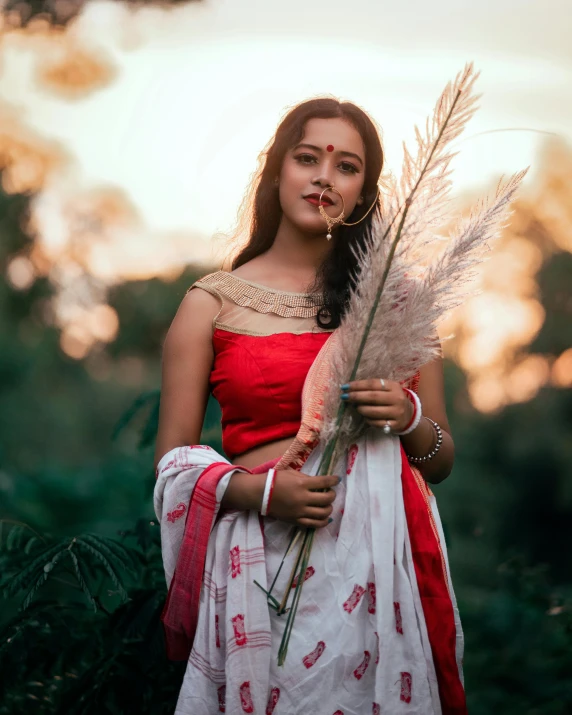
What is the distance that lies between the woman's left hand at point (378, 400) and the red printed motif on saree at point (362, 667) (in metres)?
0.43

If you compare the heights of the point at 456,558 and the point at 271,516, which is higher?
the point at 456,558

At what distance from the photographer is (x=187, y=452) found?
1.84 m

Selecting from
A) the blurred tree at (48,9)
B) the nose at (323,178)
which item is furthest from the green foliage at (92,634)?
the blurred tree at (48,9)

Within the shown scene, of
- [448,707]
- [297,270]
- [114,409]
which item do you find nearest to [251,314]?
[297,270]

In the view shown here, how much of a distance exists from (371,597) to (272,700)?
27 centimetres

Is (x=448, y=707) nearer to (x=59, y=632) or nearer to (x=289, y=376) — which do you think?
(x=289, y=376)

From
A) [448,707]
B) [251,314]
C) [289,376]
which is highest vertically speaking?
[251,314]

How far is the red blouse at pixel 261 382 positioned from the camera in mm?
1866

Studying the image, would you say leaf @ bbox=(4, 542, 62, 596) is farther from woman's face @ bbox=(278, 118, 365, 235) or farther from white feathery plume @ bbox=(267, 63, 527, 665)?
woman's face @ bbox=(278, 118, 365, 235)

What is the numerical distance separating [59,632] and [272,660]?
3.67 feet

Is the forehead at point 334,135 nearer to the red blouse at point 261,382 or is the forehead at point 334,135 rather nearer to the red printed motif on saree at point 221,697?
the red blouse at point 261,382

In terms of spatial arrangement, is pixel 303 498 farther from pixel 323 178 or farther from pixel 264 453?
pixel 323 178

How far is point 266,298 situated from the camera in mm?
2008

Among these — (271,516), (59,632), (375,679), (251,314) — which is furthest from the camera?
(59,632)
